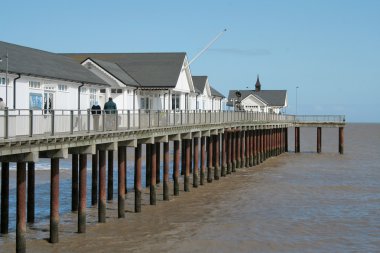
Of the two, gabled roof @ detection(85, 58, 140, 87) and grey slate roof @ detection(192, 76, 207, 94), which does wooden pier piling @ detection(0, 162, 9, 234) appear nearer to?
gabled roof @ detection(85, 58, 140, 87)

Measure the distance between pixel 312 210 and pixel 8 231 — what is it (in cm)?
1290

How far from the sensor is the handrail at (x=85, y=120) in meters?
17.0

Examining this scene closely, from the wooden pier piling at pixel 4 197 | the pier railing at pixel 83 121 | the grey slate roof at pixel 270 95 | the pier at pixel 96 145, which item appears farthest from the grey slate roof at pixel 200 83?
the wooden pier piling at pixel 4 197

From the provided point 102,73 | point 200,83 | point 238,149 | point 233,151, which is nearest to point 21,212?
point 102,73

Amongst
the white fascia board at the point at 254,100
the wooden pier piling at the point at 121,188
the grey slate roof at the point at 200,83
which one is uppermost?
the grey slate roof at the point at 200,83

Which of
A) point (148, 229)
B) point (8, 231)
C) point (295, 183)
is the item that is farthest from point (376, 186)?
point (8, 231)

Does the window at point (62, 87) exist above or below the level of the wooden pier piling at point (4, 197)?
above

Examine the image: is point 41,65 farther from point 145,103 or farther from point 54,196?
point 145,103

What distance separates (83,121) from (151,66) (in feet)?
75.8

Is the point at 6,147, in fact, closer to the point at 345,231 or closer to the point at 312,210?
the point at 345,231

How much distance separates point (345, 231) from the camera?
77.8 ft

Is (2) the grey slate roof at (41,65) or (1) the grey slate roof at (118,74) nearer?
(2) the grey slate roof at (41,65)

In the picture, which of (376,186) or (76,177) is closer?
(76,177)

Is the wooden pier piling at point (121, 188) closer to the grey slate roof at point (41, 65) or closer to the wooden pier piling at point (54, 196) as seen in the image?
the grey slate roof at point (41, 65)
